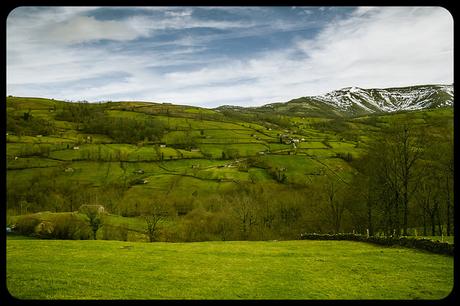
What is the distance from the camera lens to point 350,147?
4158 inches

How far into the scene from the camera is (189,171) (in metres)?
91.5

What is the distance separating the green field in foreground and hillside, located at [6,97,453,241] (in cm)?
1517

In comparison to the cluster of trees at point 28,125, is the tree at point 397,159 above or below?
below

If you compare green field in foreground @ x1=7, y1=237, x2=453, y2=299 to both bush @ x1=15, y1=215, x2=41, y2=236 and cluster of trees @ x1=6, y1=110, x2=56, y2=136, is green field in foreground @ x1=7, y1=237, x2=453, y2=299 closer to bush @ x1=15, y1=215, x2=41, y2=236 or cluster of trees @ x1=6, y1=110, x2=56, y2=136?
bush @ x1=15, y1=215, x2=41, y2=236

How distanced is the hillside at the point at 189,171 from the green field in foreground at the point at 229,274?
49.8ft

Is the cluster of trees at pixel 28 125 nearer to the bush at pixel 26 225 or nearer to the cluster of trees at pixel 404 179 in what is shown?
the bush at pixel 26 225

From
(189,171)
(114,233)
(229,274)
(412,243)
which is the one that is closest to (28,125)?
(189,171)

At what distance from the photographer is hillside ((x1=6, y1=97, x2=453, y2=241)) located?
51156 millimetres

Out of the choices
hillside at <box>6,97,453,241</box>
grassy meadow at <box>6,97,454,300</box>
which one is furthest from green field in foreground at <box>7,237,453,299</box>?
hillside at <box>6,97,453,241</box>

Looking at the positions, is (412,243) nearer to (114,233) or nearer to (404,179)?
(404,179)

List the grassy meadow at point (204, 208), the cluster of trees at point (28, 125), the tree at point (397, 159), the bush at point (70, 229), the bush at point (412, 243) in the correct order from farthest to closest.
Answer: the cluster of trees at point (28, 125) < the bush at point (70, 229) < the tree at point (397, 159) < the bush at point (412, 243) < the grassy meadow at point (204, 208)

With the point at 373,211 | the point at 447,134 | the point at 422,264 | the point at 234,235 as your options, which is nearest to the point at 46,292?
the point at 422,264

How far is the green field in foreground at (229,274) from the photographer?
Answer: 527 inches

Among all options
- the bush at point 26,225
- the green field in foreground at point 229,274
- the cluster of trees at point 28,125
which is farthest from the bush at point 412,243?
the cluster of trees at point 28,125
